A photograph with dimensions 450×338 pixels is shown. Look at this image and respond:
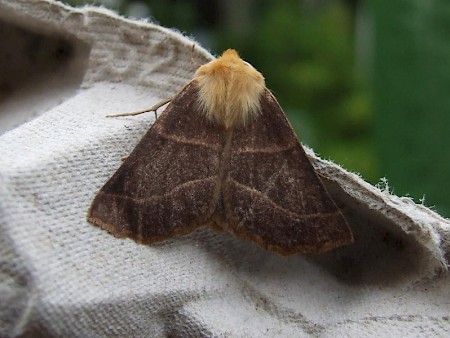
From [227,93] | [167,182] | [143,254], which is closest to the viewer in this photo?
[143,254]

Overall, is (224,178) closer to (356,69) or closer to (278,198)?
(278,198)

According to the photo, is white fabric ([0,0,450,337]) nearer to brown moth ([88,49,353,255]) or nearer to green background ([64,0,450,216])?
brown moth ([88,49,353,255])

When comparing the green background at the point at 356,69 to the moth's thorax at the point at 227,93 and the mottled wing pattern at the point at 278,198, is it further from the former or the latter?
the mottled wing pattern at the point at 278,198

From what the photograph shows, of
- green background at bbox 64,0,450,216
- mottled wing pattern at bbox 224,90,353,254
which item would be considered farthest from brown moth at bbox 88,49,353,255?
green background at bbox 64,0,450,216

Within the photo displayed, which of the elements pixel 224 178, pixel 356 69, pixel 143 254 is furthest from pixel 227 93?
pixel 356 69

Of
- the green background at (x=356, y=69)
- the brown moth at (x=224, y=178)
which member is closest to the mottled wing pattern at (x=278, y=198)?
the brown moth at (x=224, y=178)

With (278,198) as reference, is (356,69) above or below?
above
